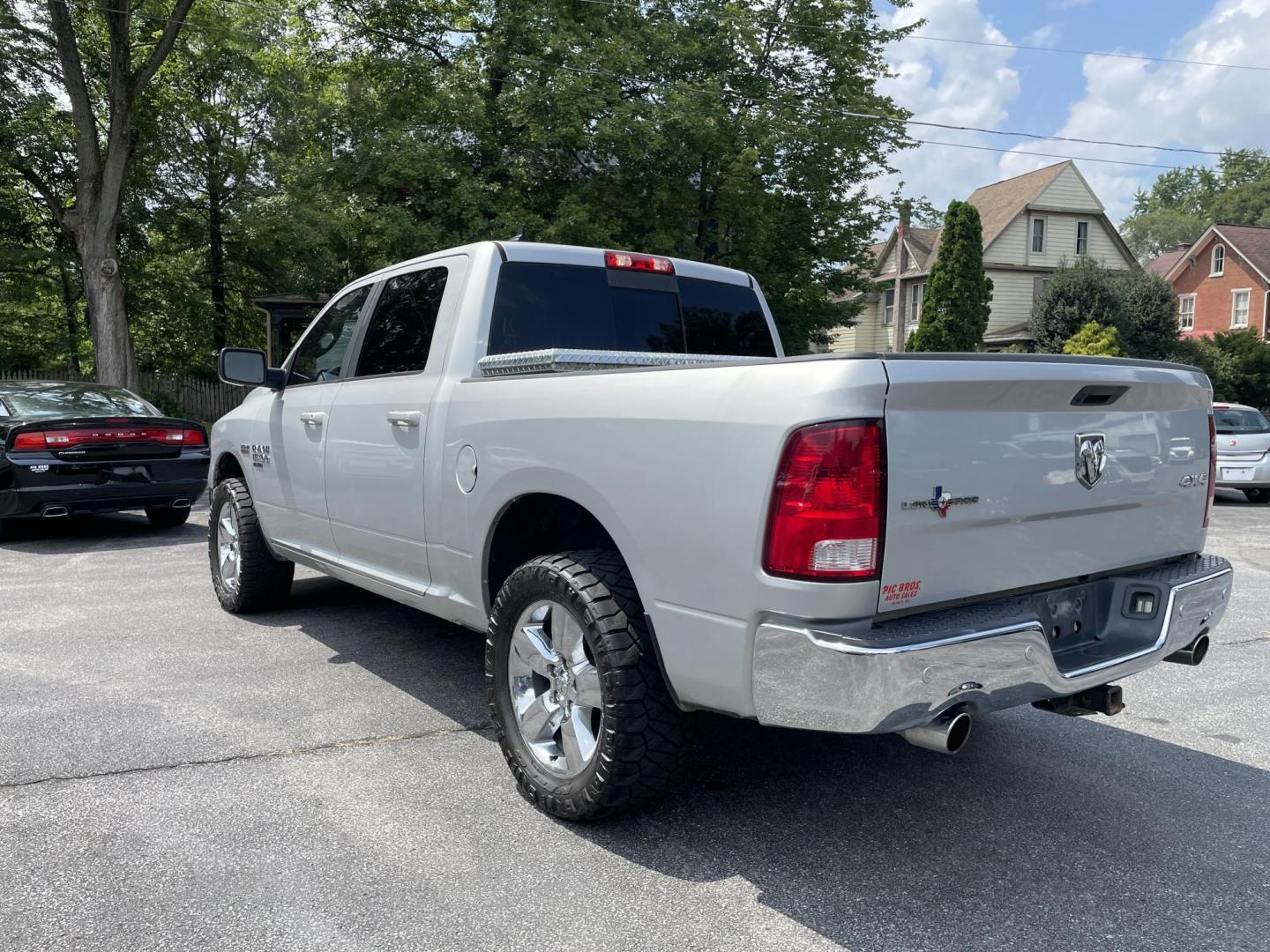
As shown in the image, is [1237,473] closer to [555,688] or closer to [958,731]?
[958,731]

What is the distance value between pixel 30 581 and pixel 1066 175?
41128 millimetres

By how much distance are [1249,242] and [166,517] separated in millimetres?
45761

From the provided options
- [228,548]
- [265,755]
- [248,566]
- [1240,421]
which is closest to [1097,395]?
[265,755]

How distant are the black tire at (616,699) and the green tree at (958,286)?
3017 centimetres

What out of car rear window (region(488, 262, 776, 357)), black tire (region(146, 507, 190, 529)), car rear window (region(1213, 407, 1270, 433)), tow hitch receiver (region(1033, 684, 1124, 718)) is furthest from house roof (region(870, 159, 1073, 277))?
tow hitch receiver (region(1033, 684, 1124, 718))

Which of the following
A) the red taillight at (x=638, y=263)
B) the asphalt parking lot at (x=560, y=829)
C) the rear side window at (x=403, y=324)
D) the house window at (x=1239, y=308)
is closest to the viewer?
the asphalt parking lot at (x=560, y=829)

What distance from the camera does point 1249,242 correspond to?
139ft

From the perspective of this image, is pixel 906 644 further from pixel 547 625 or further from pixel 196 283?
pixel 196 283

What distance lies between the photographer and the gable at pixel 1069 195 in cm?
3950

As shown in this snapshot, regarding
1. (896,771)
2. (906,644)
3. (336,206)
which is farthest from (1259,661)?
(336,206)

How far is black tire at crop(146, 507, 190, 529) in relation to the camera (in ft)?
33.9

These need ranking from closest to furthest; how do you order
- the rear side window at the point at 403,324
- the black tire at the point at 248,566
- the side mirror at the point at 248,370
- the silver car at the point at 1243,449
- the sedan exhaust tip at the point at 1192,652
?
1. the sedan exhaust tip at the point at 1192,652
2. the rear side window at the point at 403,324
3. the side mirror at the point at 248,370
4. the black tire at the point at 248,566
5. the silver car at the point at 1243,449

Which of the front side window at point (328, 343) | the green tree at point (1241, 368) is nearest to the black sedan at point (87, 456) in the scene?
the front side window at point (328, 343)

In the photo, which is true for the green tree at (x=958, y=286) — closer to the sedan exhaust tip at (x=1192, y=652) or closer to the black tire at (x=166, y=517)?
the black tire at (x=166, y=517)
